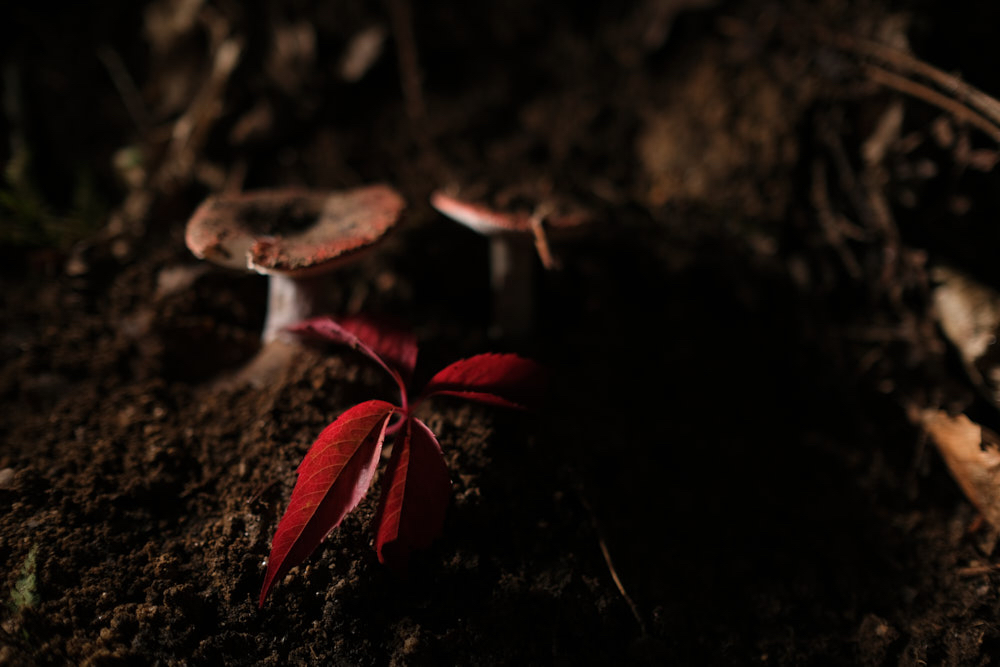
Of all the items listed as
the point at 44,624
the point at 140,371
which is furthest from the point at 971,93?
the point at 44,624

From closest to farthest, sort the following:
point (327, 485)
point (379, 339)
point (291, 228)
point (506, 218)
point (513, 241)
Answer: point (327, 485) < point (379, 339) < point (506, 218) < point (291, 228) < point (513, 241)

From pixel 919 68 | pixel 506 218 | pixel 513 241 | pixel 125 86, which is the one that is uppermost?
pixel 919 68

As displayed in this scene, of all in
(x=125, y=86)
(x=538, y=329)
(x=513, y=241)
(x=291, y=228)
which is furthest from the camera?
(x=125, y=86)

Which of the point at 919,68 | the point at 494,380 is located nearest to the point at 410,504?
the point at 494,380

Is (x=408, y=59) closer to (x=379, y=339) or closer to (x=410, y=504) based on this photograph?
(x=379, y=339)

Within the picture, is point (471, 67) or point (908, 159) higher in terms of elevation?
point (471, 67)

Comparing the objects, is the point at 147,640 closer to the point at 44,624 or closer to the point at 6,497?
the point at 44,624

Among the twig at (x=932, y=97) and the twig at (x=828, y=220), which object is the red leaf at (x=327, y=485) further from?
the twig at (x=932, y=97)
